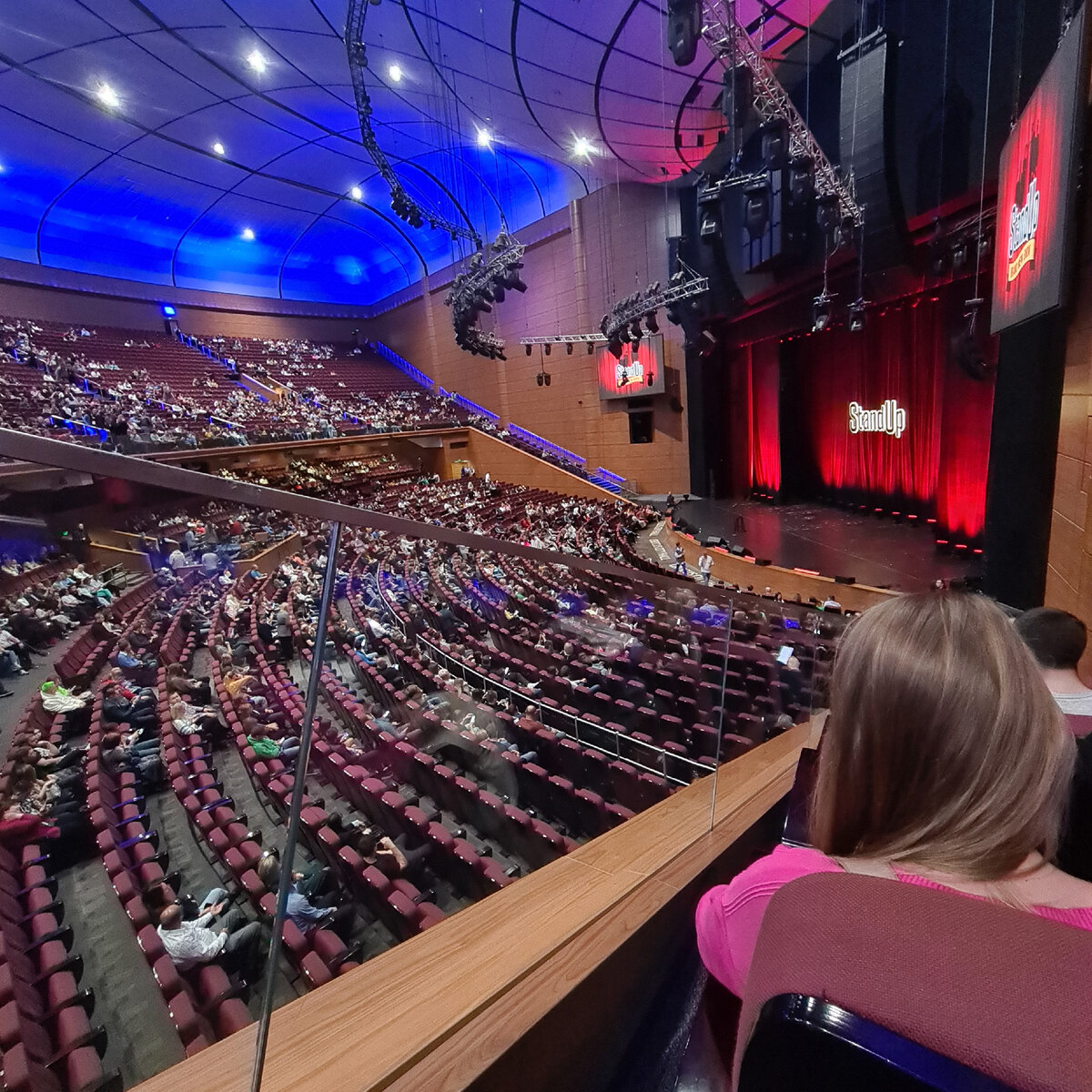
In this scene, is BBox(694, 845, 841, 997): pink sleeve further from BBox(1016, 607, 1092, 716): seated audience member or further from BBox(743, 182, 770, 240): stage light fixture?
BBox(743, 182, 770, 240): stage light fixture

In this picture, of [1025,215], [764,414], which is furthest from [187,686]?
[764,414]

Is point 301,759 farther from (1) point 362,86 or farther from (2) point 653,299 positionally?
(1) point 362,86

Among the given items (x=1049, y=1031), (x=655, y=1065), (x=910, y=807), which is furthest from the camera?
(x=655, y=1065)

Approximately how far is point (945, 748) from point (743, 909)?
233 millimetres

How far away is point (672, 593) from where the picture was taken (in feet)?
9.14

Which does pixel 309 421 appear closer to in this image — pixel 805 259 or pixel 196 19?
pixel 196 19

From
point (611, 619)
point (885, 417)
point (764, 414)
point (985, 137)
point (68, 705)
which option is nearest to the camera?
point (68, 705)

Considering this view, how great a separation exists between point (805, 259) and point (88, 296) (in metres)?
18.1

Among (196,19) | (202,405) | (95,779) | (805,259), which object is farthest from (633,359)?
(95,779)

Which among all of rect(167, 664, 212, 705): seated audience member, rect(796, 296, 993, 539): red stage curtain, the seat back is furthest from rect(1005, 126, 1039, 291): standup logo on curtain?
rect(167, 664, 212, 705): seated audience member

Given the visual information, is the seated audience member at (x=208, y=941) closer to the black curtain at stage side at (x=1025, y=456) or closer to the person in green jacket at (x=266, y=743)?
the person in green jacket at (x=266, y=743)

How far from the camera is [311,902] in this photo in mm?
1980

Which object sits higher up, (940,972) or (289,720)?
(940,972)

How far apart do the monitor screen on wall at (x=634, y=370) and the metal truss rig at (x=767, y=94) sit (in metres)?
5.67
